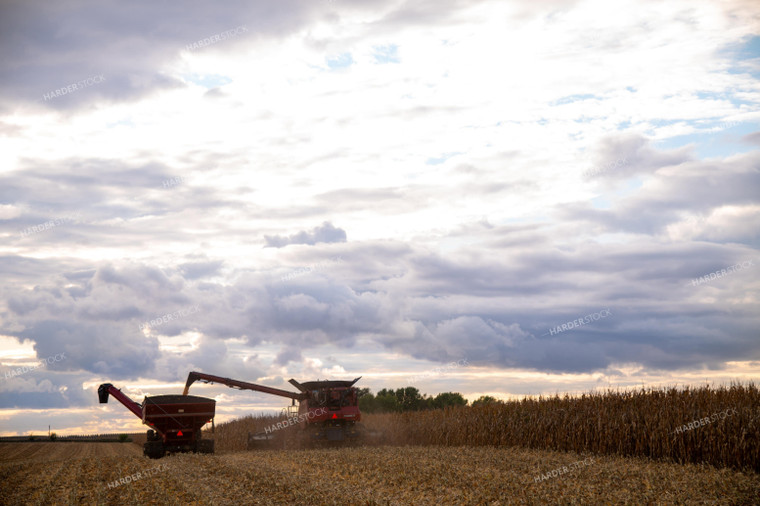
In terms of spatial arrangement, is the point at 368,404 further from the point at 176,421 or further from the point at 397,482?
the point at 397,482

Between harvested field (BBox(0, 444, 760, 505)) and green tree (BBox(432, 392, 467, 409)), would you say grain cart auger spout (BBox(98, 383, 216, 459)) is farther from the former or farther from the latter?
green tree (BBox(432, 392, 467, 409))

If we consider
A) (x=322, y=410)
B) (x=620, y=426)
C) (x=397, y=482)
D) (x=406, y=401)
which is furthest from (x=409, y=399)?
(x=397, y=482)

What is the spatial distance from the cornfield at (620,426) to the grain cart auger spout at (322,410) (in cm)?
313

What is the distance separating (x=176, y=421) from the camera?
100 ft

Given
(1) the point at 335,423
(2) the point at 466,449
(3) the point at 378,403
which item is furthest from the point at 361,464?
→ (3) the point at 378,403

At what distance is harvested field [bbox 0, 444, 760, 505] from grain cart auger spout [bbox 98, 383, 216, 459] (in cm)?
516

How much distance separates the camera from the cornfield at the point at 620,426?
20.5 metres

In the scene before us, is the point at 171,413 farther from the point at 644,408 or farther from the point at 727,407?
the point at 727,407

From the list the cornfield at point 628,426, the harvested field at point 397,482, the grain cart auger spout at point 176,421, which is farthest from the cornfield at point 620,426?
the grain cart auger spout at point 176,421

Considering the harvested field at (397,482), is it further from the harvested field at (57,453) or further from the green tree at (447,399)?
the green tree at (447,399)

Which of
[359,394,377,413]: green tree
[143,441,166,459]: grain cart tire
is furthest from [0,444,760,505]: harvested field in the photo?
[359,394,377,413]: green tree

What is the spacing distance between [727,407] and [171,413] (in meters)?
23.6

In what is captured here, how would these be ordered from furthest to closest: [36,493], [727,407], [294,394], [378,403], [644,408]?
[378,403], [294,394], [644,408], [727,407], [36,493]

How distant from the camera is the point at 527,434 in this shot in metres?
28.3
